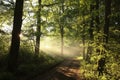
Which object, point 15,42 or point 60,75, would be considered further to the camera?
point 60,75

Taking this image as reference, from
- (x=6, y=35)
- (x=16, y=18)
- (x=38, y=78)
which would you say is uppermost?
(x=16, y=18)

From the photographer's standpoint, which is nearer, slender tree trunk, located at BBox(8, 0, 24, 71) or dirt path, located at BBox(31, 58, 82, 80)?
slender tree trunk, located at BBox(8, 0, 24, 71)

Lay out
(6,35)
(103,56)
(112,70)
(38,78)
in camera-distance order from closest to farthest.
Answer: (112,70) < (103,56) < (38,78) < (6,35)

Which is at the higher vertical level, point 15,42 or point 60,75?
point 15,42

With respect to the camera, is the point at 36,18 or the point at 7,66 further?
the point at 36,18

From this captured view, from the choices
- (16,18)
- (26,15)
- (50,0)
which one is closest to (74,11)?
(50,0)

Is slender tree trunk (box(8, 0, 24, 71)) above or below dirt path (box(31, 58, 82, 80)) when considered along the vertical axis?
above

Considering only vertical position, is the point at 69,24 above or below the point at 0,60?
above

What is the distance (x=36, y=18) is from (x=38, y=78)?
10524 mm

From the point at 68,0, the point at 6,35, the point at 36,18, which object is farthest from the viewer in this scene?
the point at 36,18

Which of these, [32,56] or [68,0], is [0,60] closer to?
[32,56]

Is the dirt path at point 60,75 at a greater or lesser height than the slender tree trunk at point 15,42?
lesser

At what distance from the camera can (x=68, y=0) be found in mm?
22016

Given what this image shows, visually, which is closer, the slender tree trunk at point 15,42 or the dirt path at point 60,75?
the slender tree trunk at point 15,42
